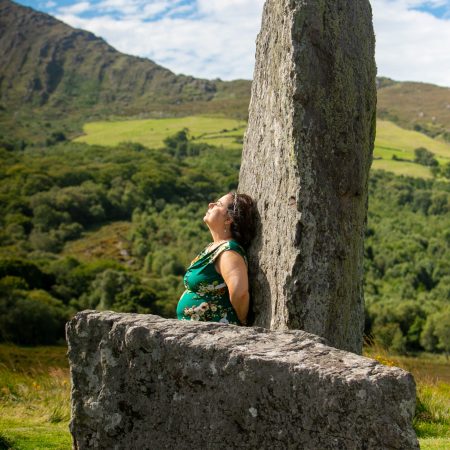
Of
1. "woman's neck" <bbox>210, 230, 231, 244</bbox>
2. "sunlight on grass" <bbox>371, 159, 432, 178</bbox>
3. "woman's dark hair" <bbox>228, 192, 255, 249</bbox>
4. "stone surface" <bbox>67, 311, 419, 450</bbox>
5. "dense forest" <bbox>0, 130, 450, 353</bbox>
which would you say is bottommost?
"dense forest" <bbox>0, 130, 450, 353</bbox>

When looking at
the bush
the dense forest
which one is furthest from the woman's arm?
the bush

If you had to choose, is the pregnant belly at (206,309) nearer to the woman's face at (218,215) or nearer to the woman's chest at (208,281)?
the woman's chest at (208,281)

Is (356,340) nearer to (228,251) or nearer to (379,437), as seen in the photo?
(228,251)

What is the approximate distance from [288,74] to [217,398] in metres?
3.00

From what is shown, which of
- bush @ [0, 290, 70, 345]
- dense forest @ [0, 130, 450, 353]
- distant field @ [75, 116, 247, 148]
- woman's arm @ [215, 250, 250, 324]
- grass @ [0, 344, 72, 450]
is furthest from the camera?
distant field @ [75, 116, 247, 148]

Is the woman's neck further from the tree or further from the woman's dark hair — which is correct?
the tree

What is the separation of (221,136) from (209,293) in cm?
15358

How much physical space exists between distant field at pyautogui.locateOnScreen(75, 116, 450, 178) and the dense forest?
5.05 metres

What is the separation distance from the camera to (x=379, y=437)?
3.85 m

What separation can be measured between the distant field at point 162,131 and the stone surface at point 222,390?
143530mm

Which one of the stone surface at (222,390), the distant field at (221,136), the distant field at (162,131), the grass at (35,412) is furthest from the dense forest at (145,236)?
the stone surface at (222,390)

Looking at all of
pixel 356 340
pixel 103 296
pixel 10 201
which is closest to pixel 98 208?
pixel 10 201

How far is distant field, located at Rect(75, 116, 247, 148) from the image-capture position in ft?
512

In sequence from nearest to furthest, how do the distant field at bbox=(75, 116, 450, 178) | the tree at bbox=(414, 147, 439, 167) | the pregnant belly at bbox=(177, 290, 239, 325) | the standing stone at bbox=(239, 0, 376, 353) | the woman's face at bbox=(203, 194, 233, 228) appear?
the standing stone at bbox=(239, 0, 376, 353) → the pregnant belly at bbox=(177, 290, 239, 325) → the woman's face at bbox=(203, 194, 233, 228) → the distant field at bbox=(75, 116, 450, 178) → the tree at bbox=(414, 147, 439, 167)
